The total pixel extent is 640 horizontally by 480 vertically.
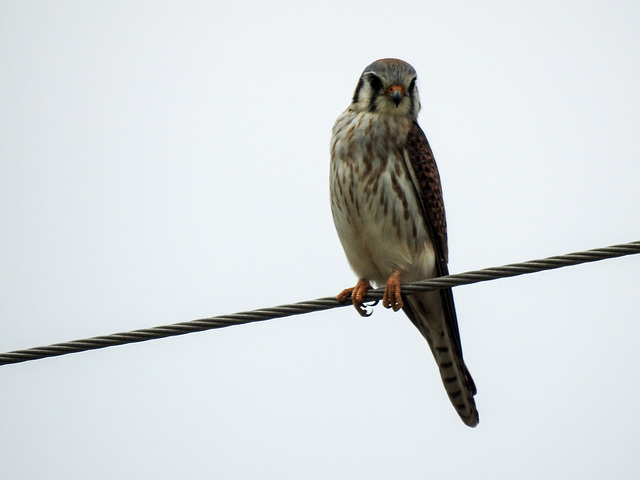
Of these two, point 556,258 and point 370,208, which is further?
point 370,208

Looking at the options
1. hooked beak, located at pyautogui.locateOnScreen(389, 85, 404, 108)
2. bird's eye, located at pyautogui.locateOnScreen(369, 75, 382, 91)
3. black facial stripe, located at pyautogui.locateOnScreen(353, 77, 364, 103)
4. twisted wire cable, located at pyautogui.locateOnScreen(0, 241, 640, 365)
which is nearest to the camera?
twisted wire cable, located at pyautogui.locateOnScreen(0, 241, 640, 365)

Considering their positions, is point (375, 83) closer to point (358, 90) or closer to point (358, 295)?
point (358, 90)

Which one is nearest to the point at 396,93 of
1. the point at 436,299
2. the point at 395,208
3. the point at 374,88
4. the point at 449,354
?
the point at 374,88

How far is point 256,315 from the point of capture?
4.07 meters

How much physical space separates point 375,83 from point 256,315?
7.68 ft

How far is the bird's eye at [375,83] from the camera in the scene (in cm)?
585

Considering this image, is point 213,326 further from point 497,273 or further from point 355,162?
point 355,162

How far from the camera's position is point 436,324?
582 centimetres

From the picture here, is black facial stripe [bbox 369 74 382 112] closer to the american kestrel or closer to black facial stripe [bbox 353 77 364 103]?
the american kestrel

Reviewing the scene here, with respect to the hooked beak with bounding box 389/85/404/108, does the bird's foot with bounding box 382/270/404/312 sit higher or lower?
lower

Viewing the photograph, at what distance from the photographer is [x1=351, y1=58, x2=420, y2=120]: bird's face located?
5758 mm

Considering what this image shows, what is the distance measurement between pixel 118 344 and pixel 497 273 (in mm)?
1644

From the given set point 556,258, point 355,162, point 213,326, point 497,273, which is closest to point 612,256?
point 556,258

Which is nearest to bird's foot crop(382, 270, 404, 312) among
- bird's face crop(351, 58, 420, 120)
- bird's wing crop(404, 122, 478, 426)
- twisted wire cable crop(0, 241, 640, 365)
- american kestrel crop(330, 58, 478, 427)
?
american kestrel crop(330, 58, 478, 427)
